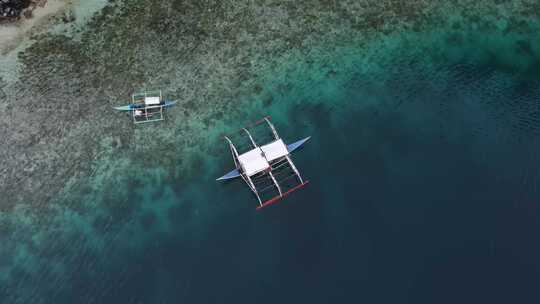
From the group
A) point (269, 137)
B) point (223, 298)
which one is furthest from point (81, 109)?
point (223, 298)

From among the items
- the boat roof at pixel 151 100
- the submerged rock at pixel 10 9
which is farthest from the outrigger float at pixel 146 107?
the submerged rock at pixel 10 9

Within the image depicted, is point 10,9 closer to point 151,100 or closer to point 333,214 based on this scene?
point 151,100

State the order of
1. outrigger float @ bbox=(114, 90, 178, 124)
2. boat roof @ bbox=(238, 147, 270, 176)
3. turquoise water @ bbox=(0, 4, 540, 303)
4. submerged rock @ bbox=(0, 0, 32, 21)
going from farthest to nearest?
submerged rock @ bbox=(0, 0, 32, 21), outrigger float @ bbox=(114, 90, 178, 124), boat roof @ bbox=(238, 147, 270, 176), turquoise water @ bbox=(0, 4, 540, 303)

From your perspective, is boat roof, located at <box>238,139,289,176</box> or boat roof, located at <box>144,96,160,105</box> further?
boat roof, located at <box>144,96,160,105</box>

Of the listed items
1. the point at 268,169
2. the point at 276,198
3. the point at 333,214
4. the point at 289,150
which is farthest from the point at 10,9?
the point at 333,214

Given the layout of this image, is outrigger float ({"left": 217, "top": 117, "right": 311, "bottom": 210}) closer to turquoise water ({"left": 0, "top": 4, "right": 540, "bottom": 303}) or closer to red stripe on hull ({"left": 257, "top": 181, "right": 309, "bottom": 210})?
red stripe on hull ({"left": 257, "top": 181, "right": 309, "bottom": 210})

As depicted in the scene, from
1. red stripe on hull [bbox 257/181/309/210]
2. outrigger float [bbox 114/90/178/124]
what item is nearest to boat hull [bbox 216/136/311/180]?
red stripe on hull [bbox 257/181/309/210]

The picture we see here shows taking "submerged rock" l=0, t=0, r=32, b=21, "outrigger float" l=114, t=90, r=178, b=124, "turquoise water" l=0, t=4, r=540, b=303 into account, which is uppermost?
"submerged rock" l=0, t=0, r=32, b=21
